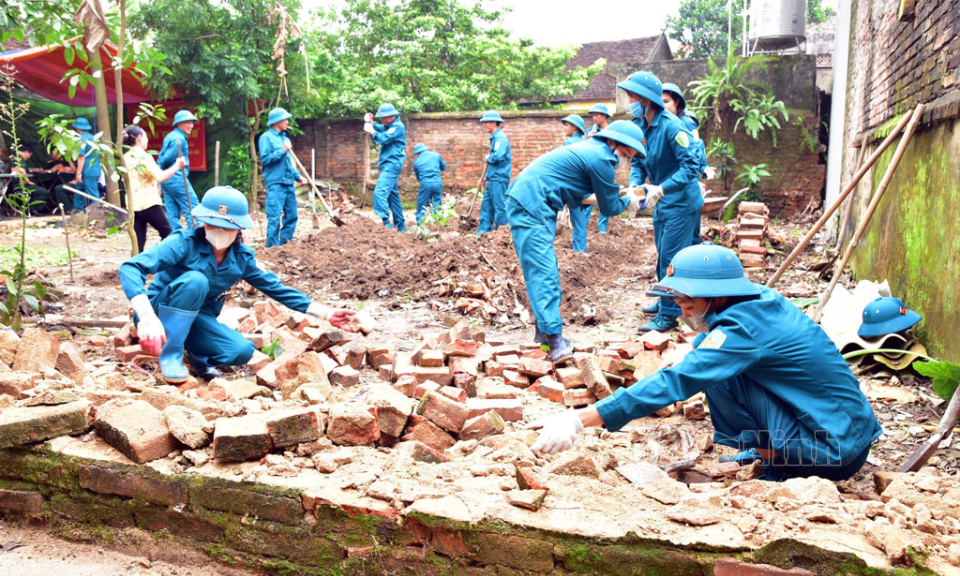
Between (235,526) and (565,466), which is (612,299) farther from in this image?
(235,526)

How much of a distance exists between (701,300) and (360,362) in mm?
2532

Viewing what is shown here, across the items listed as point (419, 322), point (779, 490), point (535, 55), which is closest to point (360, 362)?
point (419, 322)

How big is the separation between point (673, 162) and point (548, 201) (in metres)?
1.40

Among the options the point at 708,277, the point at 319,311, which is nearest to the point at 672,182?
the point at 319,311

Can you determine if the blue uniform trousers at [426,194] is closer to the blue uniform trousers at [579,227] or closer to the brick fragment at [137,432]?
the blue uniform trousers at [579,227]

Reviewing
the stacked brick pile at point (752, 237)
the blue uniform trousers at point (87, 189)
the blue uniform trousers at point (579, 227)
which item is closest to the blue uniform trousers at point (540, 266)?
the stacked brick pile at point (752, 237)

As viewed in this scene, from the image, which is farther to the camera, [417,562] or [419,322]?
[419,322]

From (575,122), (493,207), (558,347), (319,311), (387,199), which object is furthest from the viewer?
(387,199)

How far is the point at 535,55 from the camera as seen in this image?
20.8 metres

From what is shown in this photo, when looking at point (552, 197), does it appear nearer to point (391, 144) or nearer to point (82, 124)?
point (391, 144)

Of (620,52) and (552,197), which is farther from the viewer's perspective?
(620,52)

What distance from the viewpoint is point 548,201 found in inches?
191

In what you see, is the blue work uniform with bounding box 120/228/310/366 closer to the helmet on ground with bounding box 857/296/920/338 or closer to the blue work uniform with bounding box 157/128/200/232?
the helmet on ground with bounding box 857/296/920/338

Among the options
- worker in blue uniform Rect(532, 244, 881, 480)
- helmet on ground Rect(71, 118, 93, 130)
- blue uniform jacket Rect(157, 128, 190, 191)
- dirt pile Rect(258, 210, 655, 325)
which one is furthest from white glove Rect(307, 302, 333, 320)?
helmet on ground Rect(71, 118, 93, 130)
